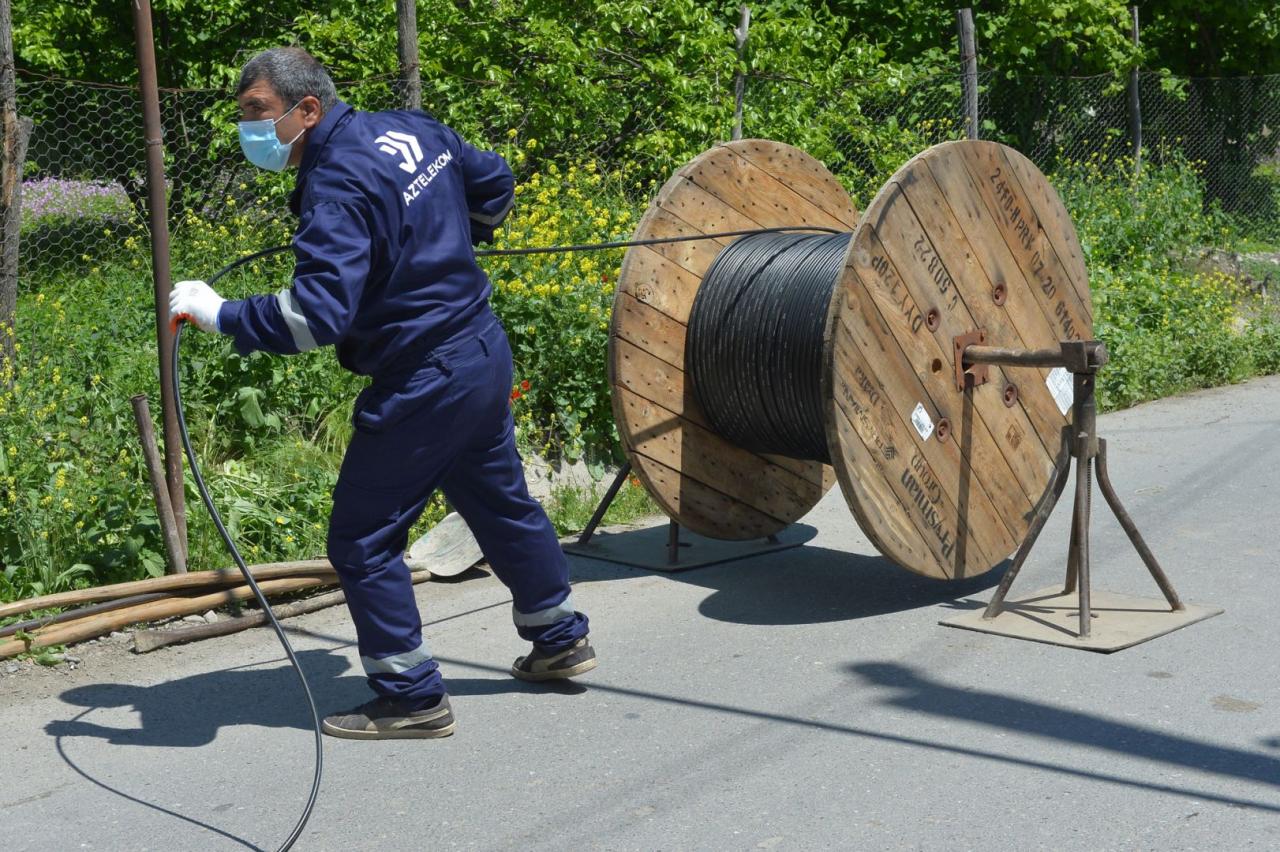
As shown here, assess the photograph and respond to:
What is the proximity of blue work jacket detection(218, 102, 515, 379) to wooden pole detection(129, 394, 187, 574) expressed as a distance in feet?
5.28

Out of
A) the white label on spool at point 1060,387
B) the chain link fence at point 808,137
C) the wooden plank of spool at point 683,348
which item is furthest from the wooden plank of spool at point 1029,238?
the chain link fence at point 808,137

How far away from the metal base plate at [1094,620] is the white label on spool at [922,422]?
2.31 ft

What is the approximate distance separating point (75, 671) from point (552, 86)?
635cm

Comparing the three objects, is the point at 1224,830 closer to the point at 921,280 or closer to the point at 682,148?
the point at 921,280

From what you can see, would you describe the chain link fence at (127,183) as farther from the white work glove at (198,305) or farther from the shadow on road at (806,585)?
the white work glove at (198,305)

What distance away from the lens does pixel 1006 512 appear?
5.78 m

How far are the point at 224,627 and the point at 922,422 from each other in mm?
2731

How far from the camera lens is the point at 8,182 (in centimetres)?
643

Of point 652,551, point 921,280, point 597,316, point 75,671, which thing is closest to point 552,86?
point 597,316

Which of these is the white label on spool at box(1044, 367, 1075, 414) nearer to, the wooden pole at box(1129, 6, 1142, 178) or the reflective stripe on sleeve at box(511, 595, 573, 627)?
the reflective stripe on sleeve at box(511, 595, 573, 627)

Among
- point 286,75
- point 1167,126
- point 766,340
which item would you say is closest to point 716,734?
point 766,340

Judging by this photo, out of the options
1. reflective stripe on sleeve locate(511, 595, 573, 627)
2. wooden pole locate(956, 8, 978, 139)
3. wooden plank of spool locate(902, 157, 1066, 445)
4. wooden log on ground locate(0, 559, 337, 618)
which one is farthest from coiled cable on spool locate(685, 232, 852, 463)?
wooden pole locate(956, 8, 978, 139)

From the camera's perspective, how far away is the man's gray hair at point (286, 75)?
13.9ft

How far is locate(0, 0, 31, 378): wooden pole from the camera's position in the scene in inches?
249
